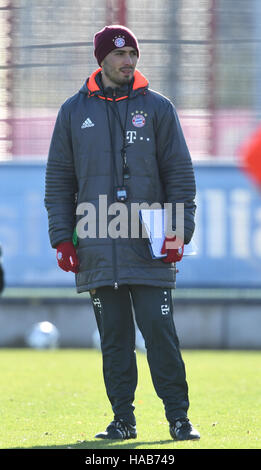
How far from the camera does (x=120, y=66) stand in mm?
6082

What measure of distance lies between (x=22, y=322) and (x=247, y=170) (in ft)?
34.6

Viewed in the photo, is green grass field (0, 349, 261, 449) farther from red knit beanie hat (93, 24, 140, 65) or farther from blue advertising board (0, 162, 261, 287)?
blue advertising board (0, 162, 261, 287)

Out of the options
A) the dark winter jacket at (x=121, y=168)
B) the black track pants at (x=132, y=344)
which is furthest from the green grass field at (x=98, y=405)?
the dark winter jacket at (x=121, y=168)

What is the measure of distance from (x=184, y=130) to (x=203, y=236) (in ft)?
4.56

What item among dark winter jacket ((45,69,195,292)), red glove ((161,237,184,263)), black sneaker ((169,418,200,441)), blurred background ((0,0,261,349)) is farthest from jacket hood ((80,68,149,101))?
blurred background ((0,0,261,349))

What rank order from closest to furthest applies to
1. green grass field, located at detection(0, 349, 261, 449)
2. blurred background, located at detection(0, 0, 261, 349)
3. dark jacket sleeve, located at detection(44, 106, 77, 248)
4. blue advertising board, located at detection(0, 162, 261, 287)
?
green grass field, located at detection(0, 349, 261, 449)
dark jacket sleeve, located at detection(44, 106, 77, 248)
blurred background, located at detection(0, 0, 261, 349)
blue advertising board, located at detection(0, 162, 261, 287)

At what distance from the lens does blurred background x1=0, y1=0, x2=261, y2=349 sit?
15289 mm

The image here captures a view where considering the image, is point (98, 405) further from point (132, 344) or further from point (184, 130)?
point (184, 130)

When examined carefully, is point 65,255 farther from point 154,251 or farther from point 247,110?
point 247,110

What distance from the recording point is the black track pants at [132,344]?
6.00m

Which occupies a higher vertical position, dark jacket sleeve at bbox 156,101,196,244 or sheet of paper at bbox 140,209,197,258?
dark jacket sleeve at bbox 156,101,196,244

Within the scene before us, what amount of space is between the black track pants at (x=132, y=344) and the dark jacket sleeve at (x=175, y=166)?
1.20 feet

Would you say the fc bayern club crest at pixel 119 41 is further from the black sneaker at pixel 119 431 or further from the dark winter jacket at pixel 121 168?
the black sneaker at pixel 119 431

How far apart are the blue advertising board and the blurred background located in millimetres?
13
